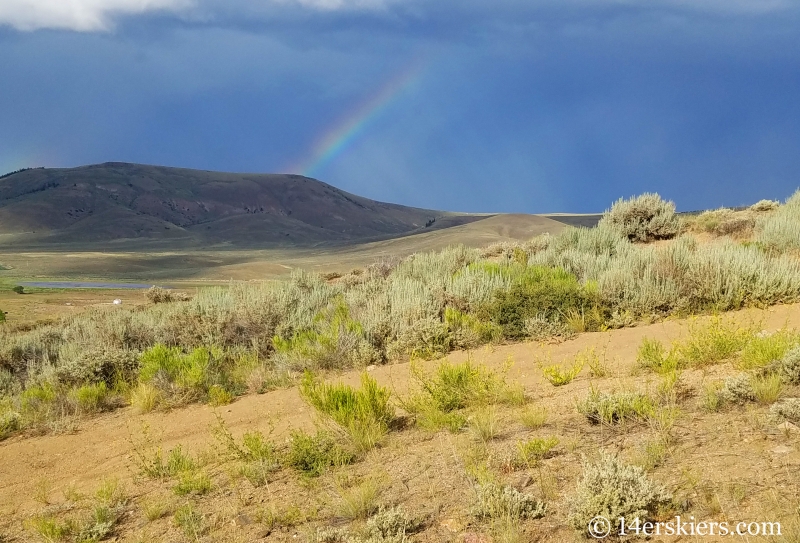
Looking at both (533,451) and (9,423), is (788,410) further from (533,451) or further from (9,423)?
(9,423)

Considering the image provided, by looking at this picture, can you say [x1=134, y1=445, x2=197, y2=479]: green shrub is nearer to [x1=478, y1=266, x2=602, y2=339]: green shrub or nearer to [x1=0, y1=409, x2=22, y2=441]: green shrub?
[x1=0, y1=409, x2=22, y2=441]: green shrub

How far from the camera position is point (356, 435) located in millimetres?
5320

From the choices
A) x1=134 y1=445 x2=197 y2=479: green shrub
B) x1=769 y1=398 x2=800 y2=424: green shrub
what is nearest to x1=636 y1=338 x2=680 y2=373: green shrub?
x1=769 y1=398 x2=800 y2=424: green shrub

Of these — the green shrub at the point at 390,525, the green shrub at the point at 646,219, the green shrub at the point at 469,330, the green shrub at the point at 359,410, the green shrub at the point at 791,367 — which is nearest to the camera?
the green shrub at the point at 390,525

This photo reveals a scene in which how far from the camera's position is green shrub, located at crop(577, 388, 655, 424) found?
15.7ft

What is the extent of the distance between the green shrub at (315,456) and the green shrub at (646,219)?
1402 centimetres

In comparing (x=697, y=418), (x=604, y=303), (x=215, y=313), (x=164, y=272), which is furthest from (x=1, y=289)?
(x=697, y=418)

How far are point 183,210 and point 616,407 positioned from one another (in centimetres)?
13638

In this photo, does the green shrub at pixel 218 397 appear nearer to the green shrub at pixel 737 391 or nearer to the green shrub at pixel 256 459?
the green shrub at pixel 256 459

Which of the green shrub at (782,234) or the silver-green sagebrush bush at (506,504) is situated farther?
the green shrub at (782,234)

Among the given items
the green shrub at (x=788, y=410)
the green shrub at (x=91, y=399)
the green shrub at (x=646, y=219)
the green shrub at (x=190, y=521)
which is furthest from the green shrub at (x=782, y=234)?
the green shrub at (x=91, y=399)

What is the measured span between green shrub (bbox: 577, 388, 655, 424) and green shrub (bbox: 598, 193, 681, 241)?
515 inches

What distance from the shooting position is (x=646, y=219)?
17438 mm

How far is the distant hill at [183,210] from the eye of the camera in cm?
10212
